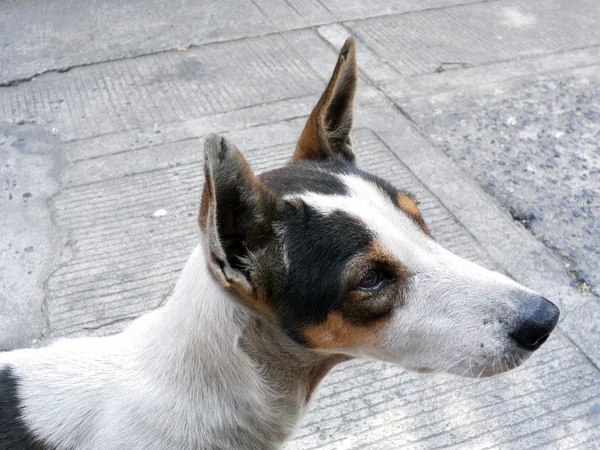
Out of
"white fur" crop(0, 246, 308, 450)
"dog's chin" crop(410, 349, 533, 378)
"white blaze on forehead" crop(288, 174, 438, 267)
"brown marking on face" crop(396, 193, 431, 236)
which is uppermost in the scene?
"white blaze on forehead" crop(288, 174, 438, 267)

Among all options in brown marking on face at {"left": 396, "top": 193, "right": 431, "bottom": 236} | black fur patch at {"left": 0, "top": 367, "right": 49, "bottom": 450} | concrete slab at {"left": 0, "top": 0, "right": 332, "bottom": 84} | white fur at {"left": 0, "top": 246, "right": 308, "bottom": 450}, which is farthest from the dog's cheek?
concrete slab at {"left": 0, "top": 0, "right": 332, "bottom": 84}

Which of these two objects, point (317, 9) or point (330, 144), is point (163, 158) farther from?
point (317, 9)

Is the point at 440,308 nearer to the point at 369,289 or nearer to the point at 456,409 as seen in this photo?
the point at 369,289

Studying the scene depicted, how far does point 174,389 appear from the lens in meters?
2.23

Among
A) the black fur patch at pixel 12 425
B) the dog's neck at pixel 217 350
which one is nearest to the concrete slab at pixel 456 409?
Answer: the dog's neck at pixel 217 350

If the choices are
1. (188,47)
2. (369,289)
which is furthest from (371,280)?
(188,47)

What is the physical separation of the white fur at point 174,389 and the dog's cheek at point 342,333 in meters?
0.13

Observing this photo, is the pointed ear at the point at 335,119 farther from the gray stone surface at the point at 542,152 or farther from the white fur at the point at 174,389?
the gray stone surface at the point at 542,152

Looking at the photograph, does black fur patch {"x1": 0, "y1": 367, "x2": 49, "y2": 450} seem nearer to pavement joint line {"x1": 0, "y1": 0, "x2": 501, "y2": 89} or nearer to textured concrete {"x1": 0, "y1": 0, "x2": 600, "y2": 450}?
textured concrete {"x1": 0, "y1": 0, "x2": 600, "y2": 450}

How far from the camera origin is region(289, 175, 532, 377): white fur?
7.05 feet

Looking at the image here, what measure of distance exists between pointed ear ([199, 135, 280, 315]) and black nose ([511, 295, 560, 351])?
0.87 meters

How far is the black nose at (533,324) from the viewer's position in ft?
6.96

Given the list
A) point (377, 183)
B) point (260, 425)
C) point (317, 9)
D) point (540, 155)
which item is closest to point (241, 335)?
point (260, 425)

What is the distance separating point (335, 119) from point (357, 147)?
96.1 inches
